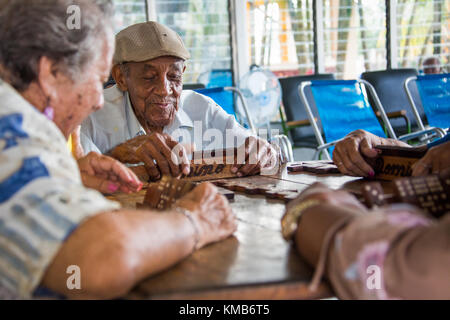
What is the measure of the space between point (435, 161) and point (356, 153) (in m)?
0.42

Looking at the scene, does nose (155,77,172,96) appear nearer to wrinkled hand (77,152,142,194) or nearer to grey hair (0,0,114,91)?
wrinkled hand (77,152,142,194)

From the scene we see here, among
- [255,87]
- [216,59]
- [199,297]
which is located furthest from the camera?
[216,59]

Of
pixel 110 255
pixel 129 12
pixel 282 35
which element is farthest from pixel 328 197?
pixel 282 35

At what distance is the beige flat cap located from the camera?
7.14 feet

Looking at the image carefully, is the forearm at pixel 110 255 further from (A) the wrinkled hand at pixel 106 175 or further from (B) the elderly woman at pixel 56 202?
(A) the wrinkled hand at pixel 106 175

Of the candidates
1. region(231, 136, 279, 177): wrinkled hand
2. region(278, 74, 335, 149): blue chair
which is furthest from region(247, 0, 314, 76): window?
region(231, 136, 279, 177): wrinkled hand

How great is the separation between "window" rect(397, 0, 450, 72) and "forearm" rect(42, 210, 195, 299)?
7727 millimetres

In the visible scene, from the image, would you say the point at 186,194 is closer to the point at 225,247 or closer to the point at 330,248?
the point at 225,247

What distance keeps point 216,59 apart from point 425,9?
345 cm

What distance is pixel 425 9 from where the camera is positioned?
7594 millimetres

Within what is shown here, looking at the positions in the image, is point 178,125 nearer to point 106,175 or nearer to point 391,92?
point 106,175

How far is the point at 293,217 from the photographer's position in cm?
95

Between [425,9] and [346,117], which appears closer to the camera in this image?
[346,117]
